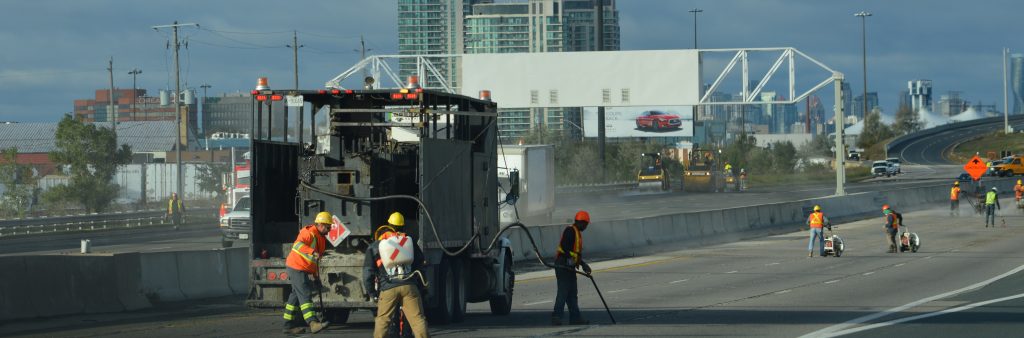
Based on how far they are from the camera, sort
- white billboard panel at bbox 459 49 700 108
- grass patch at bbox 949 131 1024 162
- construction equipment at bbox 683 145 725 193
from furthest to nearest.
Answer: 1. grass patch at bbox 949 131 1024 162
2. construction equipment at bbox 683 145 725 193
3. white billboard panel at bbox 459 49 700 108

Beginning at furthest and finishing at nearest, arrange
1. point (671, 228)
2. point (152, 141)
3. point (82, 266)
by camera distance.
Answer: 1. point (152, 141)
2. point (671, 228)
3. point (82, 266)

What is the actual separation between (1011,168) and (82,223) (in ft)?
200

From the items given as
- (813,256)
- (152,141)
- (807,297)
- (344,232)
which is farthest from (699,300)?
(152,141)

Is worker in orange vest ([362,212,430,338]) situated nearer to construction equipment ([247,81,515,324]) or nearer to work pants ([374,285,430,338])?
work pants ([374,285,430,338])

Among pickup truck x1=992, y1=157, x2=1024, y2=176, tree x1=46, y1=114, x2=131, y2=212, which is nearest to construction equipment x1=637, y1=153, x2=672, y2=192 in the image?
pickup truck x1=992, y1=157, x2=1024, y2=176

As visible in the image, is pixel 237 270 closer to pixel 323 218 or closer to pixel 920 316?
pixel 323 218

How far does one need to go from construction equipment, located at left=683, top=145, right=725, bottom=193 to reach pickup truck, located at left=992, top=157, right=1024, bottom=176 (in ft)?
72.5

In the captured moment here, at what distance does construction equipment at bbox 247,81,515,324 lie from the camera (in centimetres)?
1530

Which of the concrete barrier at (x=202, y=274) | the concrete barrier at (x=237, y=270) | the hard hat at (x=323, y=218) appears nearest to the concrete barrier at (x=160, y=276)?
the concrete barrier at (x=202, y=274)

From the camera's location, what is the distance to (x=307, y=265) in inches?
571

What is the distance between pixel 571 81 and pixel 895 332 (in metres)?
30.3

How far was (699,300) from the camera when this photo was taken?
20.4 m

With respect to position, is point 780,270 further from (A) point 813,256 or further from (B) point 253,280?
(B) point 253,280

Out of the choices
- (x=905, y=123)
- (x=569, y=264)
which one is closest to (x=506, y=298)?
(x=569, y=264)
